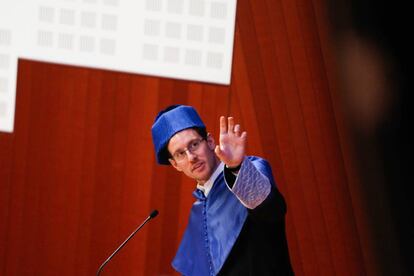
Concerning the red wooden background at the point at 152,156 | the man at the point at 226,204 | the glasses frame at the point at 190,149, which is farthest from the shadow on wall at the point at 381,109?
the glasses frame at the point at 190,149

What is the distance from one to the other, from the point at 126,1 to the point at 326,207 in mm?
1934

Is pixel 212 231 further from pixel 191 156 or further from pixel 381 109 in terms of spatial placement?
pixel 381 109

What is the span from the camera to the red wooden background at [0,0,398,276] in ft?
13.0

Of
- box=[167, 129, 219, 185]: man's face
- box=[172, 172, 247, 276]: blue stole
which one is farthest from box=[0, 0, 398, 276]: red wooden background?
box=[167, 129, 219, 185]: man's face

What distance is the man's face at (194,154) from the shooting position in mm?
2748

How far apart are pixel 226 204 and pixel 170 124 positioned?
0.45m

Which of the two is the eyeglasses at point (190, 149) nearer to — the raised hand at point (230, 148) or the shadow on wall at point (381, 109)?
the raised hand at point (230, 148)

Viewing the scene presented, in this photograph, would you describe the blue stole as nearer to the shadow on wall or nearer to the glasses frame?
the glasses frame

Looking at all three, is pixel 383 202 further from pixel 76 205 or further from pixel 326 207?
pixel 76 205

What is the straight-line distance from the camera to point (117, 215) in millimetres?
4016

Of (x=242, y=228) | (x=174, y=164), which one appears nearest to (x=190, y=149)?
(x=174, y=164)

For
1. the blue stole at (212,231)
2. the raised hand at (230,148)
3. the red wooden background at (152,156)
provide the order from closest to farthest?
the raised hand at (230,148) < the blue stole at (212,231) < the red wooden background at (152,156)

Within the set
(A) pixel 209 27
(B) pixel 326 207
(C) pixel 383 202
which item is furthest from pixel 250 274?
(A) pixel 209 27

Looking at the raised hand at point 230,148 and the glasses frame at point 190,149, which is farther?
the glasses frame at point 190,149
